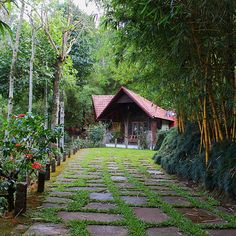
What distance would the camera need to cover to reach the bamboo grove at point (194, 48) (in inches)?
120

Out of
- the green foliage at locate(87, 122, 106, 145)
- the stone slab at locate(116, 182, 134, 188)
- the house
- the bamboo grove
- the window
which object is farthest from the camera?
the window

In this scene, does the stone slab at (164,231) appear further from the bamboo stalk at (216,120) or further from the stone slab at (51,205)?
A: the bamboo stalk at (216,120)

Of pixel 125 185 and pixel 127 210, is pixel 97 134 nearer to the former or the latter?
pixel 125 185

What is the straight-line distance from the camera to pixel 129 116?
16734 millimetres

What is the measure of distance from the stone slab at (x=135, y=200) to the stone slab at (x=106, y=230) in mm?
821

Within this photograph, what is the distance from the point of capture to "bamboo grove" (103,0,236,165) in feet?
10.0

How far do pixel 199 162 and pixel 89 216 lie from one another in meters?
2.27

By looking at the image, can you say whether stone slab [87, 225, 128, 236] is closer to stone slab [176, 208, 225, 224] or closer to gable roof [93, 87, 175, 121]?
stone slab [176, 208, 225, 224]

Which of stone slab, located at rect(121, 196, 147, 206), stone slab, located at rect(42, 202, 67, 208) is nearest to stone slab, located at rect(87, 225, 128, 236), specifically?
stone slab, located at rect(42, 202, 67, 208)

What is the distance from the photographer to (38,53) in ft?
28.0

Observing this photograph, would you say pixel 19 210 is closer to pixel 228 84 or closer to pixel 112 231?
pixel 112 231

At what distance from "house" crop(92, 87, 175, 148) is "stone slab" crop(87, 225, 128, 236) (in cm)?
1260

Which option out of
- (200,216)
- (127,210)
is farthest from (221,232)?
(127,210)

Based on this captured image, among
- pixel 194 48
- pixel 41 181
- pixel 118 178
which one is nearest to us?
pixel 41 181
